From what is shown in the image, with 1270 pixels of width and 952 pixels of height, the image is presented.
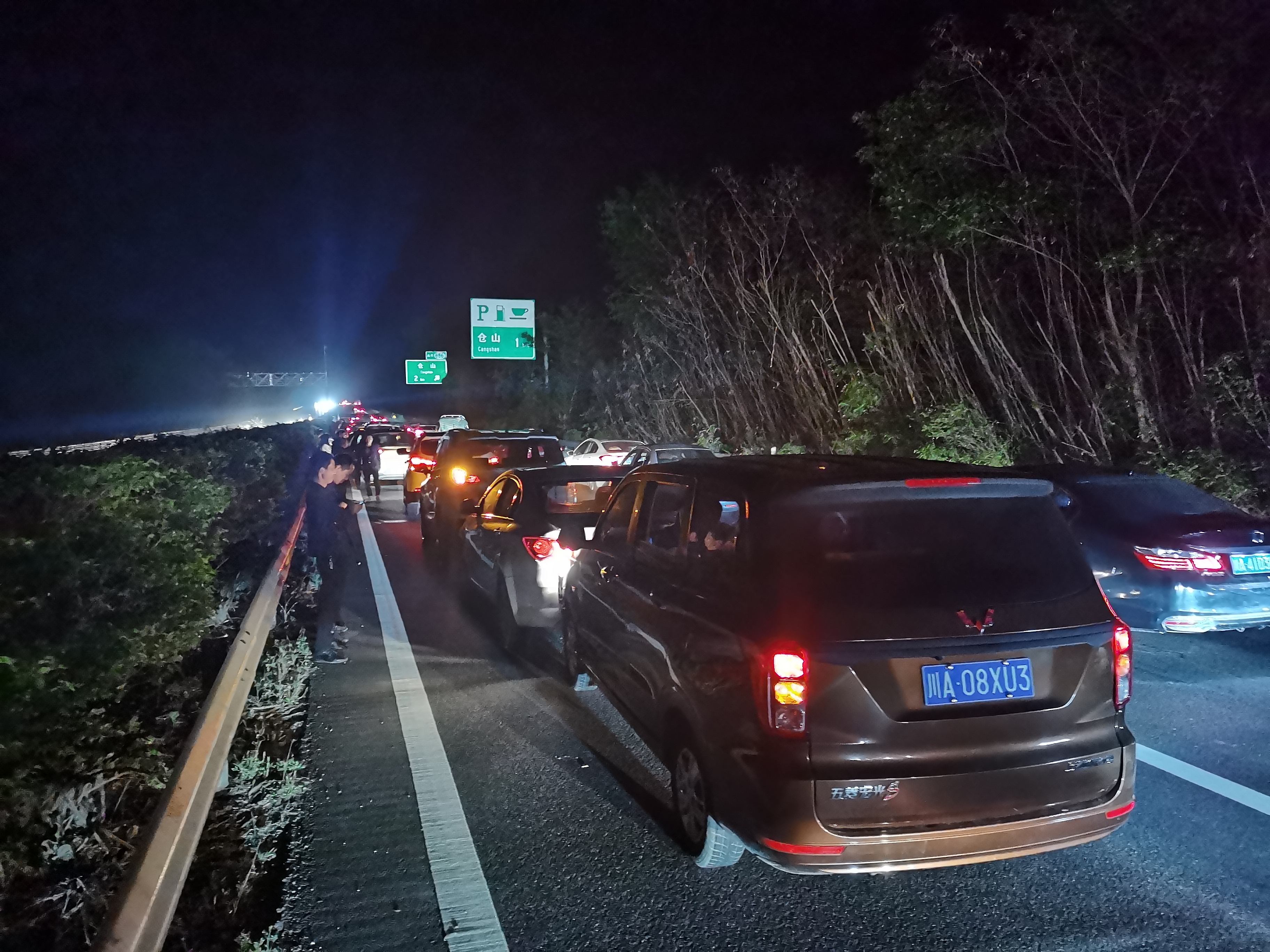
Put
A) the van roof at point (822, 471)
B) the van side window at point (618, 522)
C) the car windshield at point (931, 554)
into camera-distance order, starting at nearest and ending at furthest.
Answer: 1. the car windshield at point (931, 554)
2. the van roof at point (822, 471)
3. the van side window at point (618, 522)

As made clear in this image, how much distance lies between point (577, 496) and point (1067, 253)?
36.8 ft

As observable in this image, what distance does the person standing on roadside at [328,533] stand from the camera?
9.61 m

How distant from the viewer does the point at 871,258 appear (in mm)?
22438

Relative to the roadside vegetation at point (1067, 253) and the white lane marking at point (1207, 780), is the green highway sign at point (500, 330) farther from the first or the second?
the white lane marking at point (1207, 780)

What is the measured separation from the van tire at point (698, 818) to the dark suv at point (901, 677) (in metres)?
0.02

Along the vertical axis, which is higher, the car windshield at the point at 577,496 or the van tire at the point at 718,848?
the car windshield at the point at 577,496

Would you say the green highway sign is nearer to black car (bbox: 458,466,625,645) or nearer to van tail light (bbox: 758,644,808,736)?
black car (bbox: 458,466,625,645)

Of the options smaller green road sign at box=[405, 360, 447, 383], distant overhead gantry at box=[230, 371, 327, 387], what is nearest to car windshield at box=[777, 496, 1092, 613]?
smaller green road sign at box=[405, 360, 447, 383]

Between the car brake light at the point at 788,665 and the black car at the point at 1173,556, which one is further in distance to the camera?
the black car at the point at 1173,556

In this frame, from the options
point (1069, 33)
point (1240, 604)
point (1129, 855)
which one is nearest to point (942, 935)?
point (1129, 855)

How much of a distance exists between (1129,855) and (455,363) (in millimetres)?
72762

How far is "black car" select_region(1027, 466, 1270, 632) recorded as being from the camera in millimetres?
7445

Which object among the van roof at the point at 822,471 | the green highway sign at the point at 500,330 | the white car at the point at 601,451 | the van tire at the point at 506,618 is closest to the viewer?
the van roof at the point at 822,471

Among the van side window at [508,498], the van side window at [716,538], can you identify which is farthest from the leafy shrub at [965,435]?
the van side window at [716,538]
